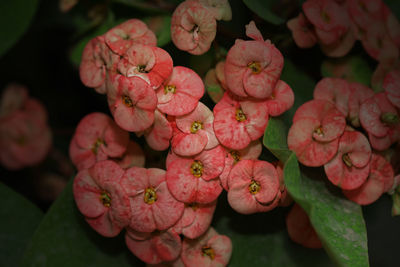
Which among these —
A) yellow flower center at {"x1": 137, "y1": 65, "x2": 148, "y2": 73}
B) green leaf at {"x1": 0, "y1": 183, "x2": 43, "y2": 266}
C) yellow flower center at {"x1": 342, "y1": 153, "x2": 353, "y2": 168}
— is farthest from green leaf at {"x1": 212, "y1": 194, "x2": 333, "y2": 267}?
green leaf at {"x1": 0, "y1": 183, "x2": 43, "y2": 266}

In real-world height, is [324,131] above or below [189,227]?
above

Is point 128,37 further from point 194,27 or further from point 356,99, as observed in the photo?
point 356,99

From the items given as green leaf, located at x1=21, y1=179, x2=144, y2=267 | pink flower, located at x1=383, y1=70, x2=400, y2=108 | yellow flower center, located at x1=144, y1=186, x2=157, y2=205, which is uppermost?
pink flower, located at x1=383, y1=70, x2=400, y2=108

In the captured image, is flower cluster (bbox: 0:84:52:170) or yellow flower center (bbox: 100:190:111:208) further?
flower cluster (bbox: 0:84:52:170)

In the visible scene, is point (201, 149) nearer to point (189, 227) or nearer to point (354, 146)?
point (189, 227)

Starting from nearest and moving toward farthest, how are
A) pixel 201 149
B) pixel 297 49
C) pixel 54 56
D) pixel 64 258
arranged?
pixel 201 149 < pixel 64 258 < pixel 297 49 < pixel 54 56

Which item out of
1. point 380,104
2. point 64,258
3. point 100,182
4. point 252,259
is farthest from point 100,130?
point 380,104

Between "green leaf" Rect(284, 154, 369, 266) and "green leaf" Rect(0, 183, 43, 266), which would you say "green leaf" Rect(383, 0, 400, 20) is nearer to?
"green leaf" Rect(284, 154, 369, 266)
